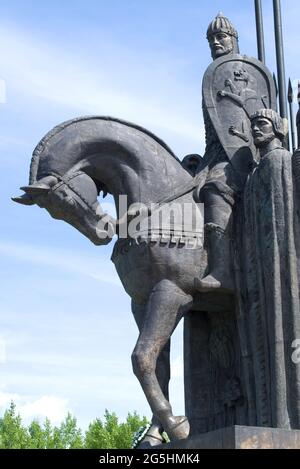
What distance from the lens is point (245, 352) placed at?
10.4m

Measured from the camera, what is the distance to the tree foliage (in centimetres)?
2920

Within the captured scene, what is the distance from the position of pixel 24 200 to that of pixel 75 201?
22.8 inches

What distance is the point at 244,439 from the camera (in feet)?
29.1

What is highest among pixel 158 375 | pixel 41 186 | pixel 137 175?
pixel 137 175

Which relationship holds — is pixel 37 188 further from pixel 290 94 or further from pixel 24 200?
pixel 290 94

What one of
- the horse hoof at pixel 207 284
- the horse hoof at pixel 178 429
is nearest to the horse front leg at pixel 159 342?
the horse hoof at pixel 178 429

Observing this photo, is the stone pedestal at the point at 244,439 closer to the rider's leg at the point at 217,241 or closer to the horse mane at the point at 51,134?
the rider's leg at the point at 217,241

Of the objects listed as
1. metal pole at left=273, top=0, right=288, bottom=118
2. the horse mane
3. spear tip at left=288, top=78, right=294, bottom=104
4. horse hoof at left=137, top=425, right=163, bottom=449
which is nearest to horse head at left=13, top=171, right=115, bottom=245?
the horse mane

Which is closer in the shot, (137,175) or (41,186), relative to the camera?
(41,186)

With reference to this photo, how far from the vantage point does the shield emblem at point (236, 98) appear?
36.3ft

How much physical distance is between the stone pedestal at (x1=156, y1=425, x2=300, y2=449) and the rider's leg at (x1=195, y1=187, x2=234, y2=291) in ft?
5.71

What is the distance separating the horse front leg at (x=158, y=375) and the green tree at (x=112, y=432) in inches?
738

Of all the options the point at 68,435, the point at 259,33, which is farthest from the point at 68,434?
the point at 259,33

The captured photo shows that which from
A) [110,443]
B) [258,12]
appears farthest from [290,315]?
[110,443]
